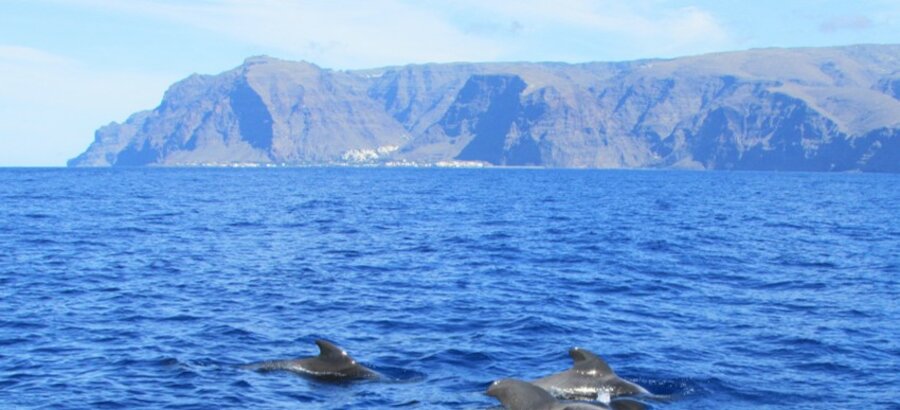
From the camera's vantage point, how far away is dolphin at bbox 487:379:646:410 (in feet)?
58.1

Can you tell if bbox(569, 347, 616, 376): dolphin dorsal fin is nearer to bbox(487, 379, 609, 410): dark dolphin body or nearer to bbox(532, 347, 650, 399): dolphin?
bbox(532, 347, 650, 399): dolphin

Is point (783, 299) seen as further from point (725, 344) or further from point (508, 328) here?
point (508, 328)

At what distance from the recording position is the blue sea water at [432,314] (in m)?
22.0

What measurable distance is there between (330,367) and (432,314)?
30.1ft

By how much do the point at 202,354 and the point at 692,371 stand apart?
12.0 m

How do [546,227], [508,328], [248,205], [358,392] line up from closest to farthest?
[358,392]
[508,328]
[546,227]
[248,205]

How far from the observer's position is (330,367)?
891 inches

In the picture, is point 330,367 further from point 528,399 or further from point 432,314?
point 432,314

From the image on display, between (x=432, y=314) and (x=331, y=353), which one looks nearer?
(x=331, y=353)

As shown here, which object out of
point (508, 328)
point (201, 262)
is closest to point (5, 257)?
point (201, 262)

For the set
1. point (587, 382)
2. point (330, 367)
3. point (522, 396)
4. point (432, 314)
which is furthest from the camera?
point (432, 314)

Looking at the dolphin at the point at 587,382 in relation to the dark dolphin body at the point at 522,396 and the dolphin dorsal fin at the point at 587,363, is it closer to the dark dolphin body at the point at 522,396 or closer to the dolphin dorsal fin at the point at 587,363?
the dolphin dorsal fin at the point at 587,363

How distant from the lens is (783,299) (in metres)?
35.8

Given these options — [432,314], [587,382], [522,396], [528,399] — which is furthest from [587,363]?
[432,314]
